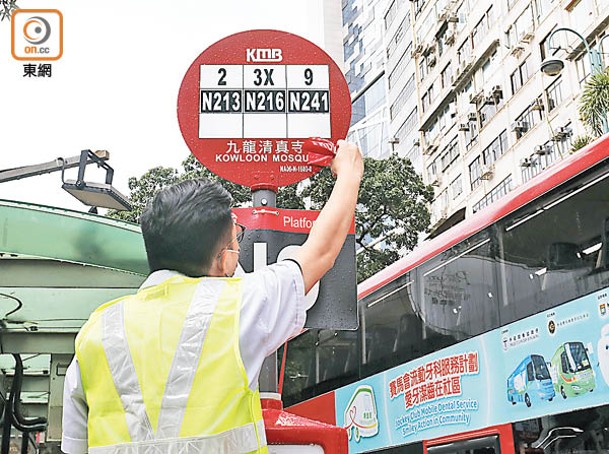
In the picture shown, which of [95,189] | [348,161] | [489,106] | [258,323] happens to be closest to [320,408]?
[95,189]

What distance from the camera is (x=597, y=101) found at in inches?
494

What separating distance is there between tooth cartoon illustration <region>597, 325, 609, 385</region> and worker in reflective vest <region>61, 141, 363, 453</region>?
3643 millimetres

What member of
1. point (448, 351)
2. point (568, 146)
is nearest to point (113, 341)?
point (448, 351)

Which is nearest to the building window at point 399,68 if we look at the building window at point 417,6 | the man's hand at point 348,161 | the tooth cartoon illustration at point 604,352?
the building window at point 417,6

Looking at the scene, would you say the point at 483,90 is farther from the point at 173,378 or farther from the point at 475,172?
the point at 173,378

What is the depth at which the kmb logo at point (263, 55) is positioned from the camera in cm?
310

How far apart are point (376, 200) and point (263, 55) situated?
1711 centimetres

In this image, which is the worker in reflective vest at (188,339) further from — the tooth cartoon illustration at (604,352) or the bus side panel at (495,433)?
the bus side panel at (495,433)

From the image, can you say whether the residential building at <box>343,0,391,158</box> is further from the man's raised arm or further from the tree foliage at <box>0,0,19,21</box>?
the man's raised arm

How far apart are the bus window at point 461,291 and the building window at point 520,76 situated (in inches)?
644

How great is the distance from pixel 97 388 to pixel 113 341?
0.32 ft

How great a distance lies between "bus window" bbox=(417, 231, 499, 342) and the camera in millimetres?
6379

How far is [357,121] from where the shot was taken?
124 feet

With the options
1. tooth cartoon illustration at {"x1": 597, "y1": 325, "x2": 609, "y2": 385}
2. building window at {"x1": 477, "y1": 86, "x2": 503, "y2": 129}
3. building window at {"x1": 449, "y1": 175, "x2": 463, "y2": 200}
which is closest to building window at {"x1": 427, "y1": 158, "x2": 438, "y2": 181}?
building window at {"x1": 449, "y1": 175, "x2": 463, "y2": 200}
